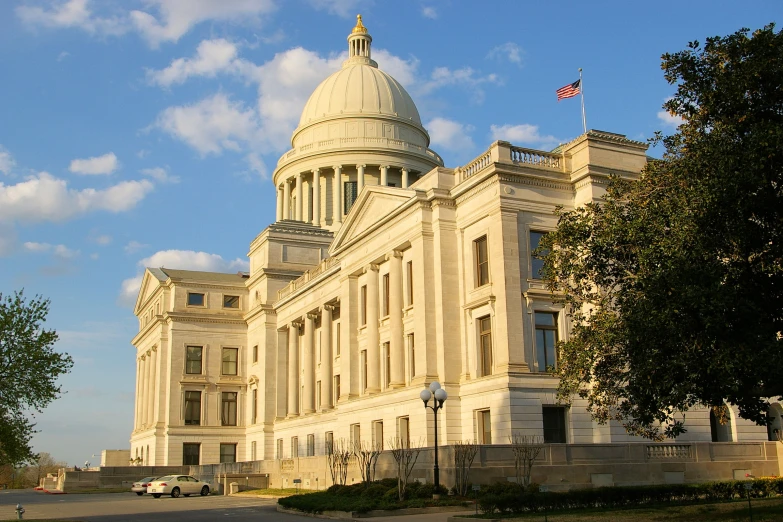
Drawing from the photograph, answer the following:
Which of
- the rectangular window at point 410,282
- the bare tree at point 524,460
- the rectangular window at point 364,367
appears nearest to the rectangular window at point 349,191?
the rectangular window at point 364,367

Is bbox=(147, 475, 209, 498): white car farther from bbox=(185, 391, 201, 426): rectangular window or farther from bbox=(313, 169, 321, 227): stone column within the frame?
bbox=(313, 169, 321, 227): stone column

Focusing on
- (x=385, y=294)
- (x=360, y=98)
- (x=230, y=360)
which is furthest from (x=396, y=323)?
(x=360, y=98)

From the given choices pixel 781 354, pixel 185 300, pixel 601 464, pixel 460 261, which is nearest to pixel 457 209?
pixel 460 261

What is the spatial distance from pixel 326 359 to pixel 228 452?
69.4ft

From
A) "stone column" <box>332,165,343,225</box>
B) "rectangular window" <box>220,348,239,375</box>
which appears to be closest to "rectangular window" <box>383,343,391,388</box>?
"rectangular window" <box>220,348,239,375</box>

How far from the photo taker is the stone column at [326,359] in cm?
6227

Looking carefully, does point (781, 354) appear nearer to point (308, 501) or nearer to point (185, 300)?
point (308, 501)

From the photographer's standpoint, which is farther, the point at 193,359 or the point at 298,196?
the point at 298,196

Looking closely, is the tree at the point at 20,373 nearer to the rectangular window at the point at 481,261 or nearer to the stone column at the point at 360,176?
the rectangular window at the point at 481,261

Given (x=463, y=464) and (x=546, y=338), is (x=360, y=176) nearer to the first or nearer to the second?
(x=546, y=338)

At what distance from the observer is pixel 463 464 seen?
3316 cm

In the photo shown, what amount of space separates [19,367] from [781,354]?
26188 millimetres

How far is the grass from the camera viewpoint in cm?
2183

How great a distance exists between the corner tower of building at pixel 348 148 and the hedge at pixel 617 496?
5954 cm
